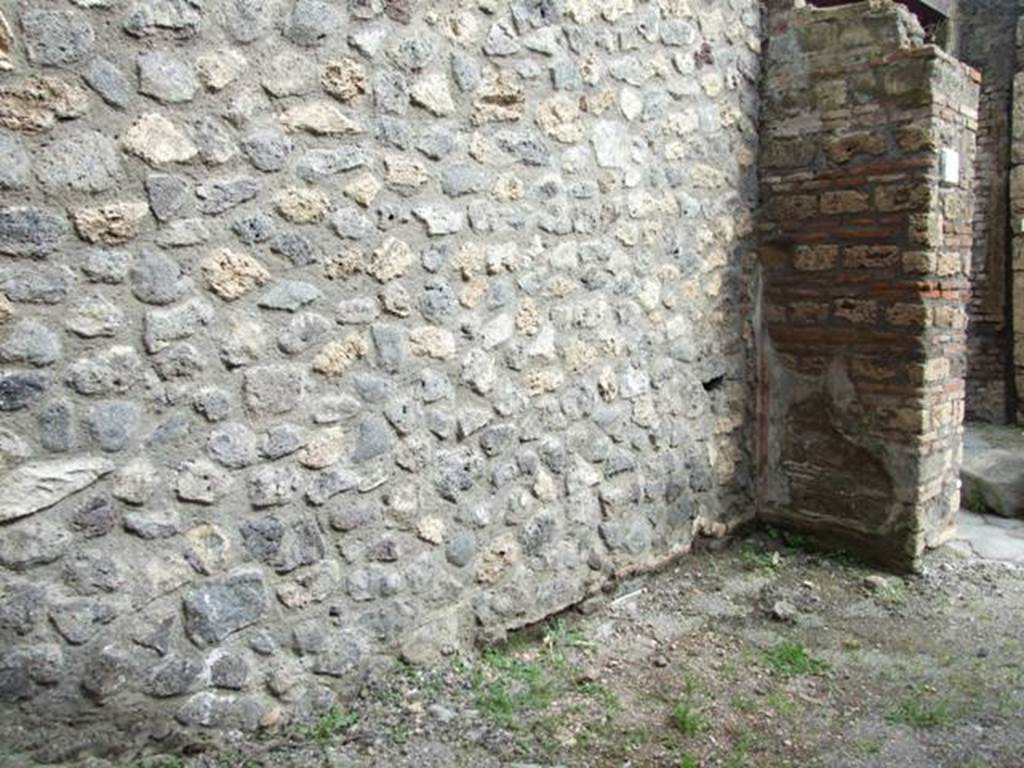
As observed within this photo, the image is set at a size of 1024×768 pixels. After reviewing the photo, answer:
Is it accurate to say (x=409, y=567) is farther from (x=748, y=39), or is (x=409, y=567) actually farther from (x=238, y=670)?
(x=748, y=39)

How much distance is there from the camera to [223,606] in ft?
7.25

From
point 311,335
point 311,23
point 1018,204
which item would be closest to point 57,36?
point 311,23

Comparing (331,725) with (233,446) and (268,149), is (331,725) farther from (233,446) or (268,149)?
(268,149)

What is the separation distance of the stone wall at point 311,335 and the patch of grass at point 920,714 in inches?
45.7

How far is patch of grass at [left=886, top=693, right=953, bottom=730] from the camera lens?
8.60ft

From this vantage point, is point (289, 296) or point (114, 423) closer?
point (114, 423)

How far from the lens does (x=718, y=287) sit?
394 cm

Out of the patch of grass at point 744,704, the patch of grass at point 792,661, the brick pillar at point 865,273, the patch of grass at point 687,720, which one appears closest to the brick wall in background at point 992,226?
the brick pillar at point 865,273

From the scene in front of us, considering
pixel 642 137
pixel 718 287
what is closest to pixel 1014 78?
pixel 718 287

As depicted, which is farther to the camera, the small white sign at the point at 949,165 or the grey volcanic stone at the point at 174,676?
the small white sign at the point at 949,165

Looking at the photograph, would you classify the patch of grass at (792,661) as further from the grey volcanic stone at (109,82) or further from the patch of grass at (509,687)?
the grey volcanic stone at (109,82)

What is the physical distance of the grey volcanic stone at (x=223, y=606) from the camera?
2.16m

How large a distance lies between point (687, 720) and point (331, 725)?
3.53 ft

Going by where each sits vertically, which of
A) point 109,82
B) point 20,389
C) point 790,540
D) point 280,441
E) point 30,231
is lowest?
point 790,540
